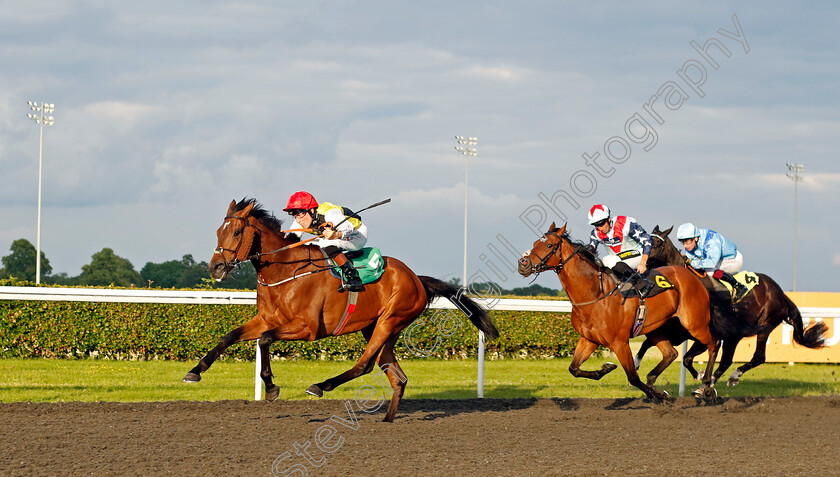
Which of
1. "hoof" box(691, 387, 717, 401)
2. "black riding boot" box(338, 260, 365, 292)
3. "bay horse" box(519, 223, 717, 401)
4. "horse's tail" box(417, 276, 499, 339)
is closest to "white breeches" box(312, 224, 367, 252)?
"black riding boot" box(338, 260, 365, 292)

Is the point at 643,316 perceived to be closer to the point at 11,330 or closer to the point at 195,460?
the point at 195,460

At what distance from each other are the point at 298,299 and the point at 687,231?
4.39 metres

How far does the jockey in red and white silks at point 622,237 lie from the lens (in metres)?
7.11

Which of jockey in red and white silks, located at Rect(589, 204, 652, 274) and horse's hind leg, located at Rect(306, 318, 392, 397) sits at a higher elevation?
jockey in red and white silks, located at Rect(589, 204, 652, 274)

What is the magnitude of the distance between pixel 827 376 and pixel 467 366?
5.30m

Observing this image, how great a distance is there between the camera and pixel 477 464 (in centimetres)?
446

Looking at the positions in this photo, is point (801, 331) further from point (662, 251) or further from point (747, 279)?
point (662, 251)

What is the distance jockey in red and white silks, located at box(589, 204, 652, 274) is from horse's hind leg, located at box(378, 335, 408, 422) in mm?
2082

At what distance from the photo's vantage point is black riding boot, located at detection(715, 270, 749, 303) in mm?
8102

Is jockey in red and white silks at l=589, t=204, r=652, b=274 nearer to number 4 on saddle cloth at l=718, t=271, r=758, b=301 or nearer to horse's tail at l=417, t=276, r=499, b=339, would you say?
horse's tail at l=417, t=276, r=499, b=339

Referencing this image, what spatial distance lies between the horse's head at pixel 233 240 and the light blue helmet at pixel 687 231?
180 inches

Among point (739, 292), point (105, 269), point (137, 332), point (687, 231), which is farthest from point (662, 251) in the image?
point (105, 269)

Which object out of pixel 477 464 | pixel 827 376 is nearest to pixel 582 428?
pixel 477 464

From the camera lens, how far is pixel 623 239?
7.30 m
